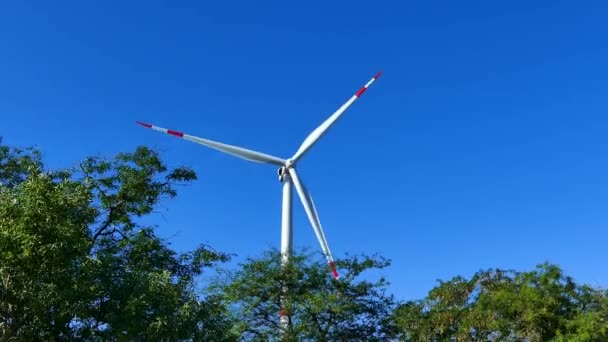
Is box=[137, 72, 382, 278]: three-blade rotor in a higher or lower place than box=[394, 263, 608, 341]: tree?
higher

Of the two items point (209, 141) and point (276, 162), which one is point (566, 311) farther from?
→ point (209, 141)

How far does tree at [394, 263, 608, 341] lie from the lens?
32.9 m

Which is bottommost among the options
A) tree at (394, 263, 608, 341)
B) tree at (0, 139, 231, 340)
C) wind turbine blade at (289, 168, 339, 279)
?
tree at (0, 139, 231, 340)

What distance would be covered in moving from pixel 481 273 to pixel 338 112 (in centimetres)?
1249

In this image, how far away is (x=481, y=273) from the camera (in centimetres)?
3759

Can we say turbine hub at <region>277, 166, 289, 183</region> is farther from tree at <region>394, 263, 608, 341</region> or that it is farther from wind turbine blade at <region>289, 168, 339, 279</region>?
tree at <region>394, 263, 608, 341</region>

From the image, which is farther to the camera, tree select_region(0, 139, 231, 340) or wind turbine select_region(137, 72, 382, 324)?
wind turbine select_region(137, 72, 382, 324)

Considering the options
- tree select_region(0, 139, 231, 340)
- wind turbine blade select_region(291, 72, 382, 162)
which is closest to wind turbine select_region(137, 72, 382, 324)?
wind turbine blade select_region(291, 72, 382, 162)

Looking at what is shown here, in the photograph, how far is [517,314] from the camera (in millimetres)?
33906

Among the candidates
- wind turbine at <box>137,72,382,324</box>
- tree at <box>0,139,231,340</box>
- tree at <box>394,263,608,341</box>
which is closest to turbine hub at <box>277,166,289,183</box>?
wind turbine at <box>137,72,382,324</box>

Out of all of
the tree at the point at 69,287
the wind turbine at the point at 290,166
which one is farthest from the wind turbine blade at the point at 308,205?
the tree at the point at 69,287

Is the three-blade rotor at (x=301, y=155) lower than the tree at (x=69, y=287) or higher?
higher

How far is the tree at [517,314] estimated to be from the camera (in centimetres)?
3288

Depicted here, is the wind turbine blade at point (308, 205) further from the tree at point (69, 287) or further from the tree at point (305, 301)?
the tree at point (69, 287)
